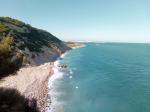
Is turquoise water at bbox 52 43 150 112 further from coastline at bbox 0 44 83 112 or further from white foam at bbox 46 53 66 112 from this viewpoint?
coastline at bbox 0 44 83 112

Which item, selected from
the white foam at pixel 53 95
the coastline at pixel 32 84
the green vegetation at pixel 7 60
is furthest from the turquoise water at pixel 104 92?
the green vegetation at pixel 7 60

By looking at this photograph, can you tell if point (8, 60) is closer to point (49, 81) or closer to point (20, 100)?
point (20, 100)

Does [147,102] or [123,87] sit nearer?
[147,102]

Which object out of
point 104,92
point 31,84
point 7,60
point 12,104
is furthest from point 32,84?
point 12,104

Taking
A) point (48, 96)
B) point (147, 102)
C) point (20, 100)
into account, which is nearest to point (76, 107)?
point (48, 96)

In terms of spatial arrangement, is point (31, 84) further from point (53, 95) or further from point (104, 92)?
point (104, 92)

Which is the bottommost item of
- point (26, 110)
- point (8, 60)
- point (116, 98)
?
point (116, 98)

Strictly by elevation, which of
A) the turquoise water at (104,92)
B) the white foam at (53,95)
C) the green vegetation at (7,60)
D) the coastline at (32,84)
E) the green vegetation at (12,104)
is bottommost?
the turquoise water at (104,92)

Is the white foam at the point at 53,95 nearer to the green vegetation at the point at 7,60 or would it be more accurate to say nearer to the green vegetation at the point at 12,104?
the green vegetation at the point at 7,60
